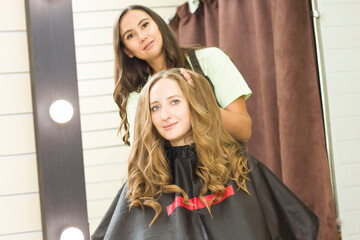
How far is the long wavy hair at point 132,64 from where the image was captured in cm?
107

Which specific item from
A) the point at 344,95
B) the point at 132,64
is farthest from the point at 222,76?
the point at 344,95

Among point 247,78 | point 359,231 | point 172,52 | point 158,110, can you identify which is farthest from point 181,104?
point 359,231

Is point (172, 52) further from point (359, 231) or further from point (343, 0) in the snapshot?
point (359, 231)

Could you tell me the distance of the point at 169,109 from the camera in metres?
0.99

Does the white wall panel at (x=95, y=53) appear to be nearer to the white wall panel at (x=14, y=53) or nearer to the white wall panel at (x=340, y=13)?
the white wall panel at (x=14, y=53)

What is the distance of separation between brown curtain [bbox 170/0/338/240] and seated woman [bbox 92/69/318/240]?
217 millimetres

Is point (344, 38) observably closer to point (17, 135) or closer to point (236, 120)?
point (236, 120)

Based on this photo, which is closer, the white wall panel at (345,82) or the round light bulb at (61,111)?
the round light bulb at (61,111)

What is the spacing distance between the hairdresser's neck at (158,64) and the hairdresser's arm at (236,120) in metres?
0.19

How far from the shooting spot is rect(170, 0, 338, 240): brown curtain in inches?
48.8

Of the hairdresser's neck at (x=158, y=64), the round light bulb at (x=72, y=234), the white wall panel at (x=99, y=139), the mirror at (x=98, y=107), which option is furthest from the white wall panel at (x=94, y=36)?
the round light bulb at (x=72, y=234)

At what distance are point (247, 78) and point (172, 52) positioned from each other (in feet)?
1.08

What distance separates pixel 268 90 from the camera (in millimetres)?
1367

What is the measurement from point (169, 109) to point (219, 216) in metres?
0.27
